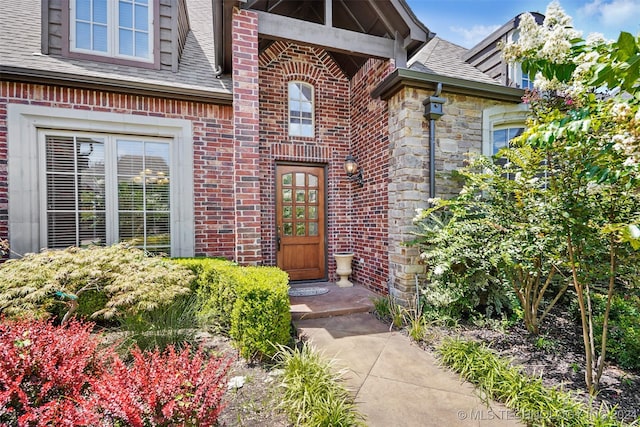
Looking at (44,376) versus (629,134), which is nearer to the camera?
(629,134)

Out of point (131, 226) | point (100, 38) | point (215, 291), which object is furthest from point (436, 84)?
point (100, 38)

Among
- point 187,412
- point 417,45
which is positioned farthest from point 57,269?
point 417,45

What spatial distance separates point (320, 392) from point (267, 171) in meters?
3.85

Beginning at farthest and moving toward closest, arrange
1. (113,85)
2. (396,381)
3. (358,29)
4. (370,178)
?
(358,29) → (370,178) → (113,85) → (396,381)

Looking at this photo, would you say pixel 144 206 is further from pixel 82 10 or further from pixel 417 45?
pixel 417 45

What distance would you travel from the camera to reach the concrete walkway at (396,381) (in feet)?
7.05

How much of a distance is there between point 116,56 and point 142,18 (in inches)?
31.9

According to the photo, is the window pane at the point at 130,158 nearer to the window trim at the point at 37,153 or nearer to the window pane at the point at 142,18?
the window trim at the point at 37,153

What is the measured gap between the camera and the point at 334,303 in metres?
4.35

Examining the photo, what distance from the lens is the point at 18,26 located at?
4.64 meters

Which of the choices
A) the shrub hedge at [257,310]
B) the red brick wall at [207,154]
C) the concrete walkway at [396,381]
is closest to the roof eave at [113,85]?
the red brick wall at [207,154]

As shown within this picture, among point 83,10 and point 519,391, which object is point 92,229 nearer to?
point 83,10

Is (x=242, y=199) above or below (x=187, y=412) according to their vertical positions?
above


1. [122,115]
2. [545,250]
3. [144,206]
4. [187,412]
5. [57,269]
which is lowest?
[187,412]
